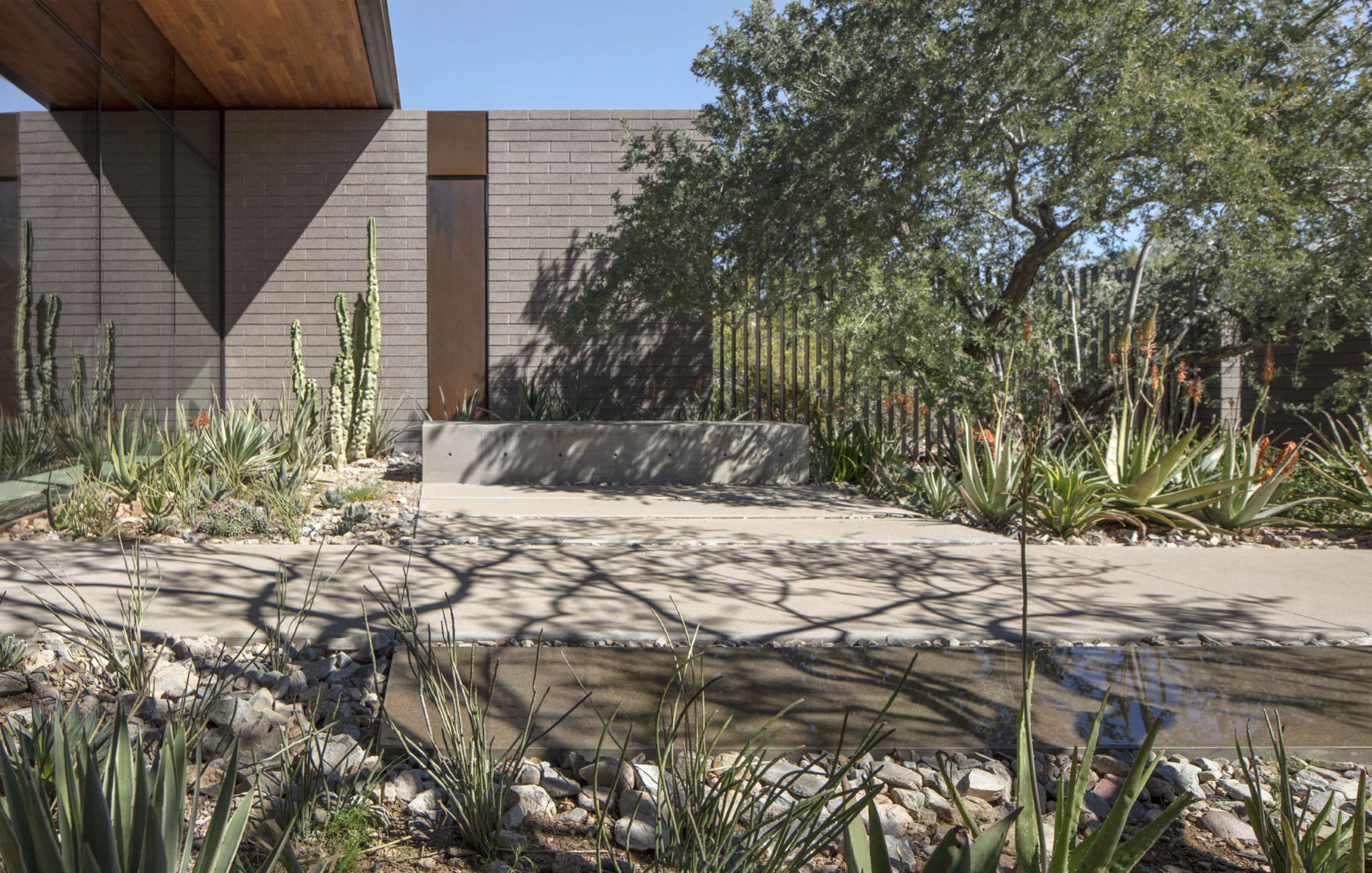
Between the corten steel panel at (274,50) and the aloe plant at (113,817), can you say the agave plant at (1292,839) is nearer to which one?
the aloe plant at (113,817)

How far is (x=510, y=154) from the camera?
10.5 m

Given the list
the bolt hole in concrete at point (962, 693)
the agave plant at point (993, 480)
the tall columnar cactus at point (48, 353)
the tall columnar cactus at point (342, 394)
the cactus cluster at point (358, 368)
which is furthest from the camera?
the cactus cluster at point (358, 368)

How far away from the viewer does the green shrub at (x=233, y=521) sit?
4.73 metres

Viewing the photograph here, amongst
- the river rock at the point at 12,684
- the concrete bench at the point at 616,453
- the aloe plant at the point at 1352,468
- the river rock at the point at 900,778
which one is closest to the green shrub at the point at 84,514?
the river rock at the point at 12,684

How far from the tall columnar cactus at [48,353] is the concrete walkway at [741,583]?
4.45 feet

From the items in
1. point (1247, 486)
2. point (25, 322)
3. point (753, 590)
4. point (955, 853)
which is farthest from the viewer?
point (1247, 486)

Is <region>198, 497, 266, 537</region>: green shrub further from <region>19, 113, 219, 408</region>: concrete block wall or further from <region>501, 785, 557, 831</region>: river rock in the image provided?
<region>501, 785, 557, 831</region>: river rock

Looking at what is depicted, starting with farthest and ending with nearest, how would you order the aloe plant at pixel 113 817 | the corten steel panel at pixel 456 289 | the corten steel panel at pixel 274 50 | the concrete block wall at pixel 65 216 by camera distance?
the corten steel panel at pixel 456 289, the corten steel panel at pixel 274 50, the concrete block wall at pixel 65 216, the aloe plant at pixel 113 817

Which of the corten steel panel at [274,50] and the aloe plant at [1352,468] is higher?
the corten steel panel at [274,50]

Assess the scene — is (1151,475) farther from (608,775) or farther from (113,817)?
(113,817)

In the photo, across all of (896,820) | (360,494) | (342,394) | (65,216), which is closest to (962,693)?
(896,820)

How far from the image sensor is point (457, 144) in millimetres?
10562

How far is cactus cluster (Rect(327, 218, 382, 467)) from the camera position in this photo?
8.78 metres

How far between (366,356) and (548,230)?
2.73 metres
